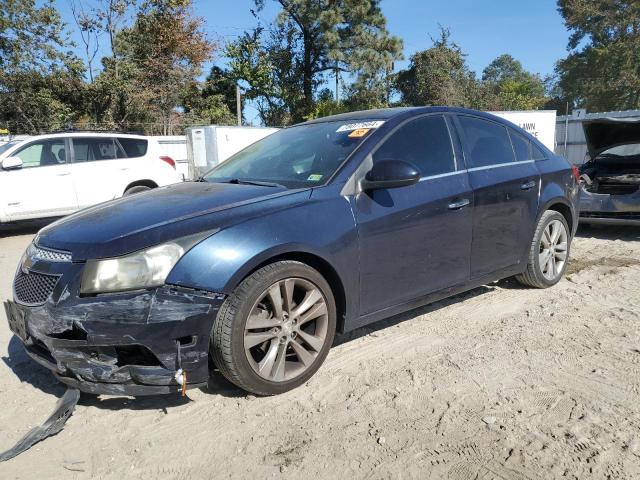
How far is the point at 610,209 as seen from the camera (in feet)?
22.5

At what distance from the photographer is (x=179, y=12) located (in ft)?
73.8

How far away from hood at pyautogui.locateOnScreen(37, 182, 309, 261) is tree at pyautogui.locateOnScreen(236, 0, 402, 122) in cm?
2540

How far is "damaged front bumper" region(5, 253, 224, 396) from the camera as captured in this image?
244 cm

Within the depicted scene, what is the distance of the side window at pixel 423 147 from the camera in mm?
3455

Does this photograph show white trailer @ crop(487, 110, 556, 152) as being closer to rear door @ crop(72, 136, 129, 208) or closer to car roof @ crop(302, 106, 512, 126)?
rear door @ crop(72, 136, 129, 208)

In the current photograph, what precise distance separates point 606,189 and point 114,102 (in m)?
19.5

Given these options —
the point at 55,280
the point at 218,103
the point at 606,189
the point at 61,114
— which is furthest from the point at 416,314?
the point at 218,103

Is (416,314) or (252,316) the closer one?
(252,316)

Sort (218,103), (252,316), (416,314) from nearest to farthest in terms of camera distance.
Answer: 1. (252,316)
2. (416,314)
3. (218,103)

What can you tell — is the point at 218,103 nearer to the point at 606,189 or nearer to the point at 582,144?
the point at 582,144

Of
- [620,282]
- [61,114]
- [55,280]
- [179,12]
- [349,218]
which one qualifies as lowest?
[620,282]

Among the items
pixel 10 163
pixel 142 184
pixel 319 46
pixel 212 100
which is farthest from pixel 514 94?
pixel 10 163

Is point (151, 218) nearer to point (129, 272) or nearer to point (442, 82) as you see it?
point (129, 272)

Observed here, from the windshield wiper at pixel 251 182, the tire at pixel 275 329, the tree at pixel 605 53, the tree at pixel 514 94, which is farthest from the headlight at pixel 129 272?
the tree at pixel 605 53
